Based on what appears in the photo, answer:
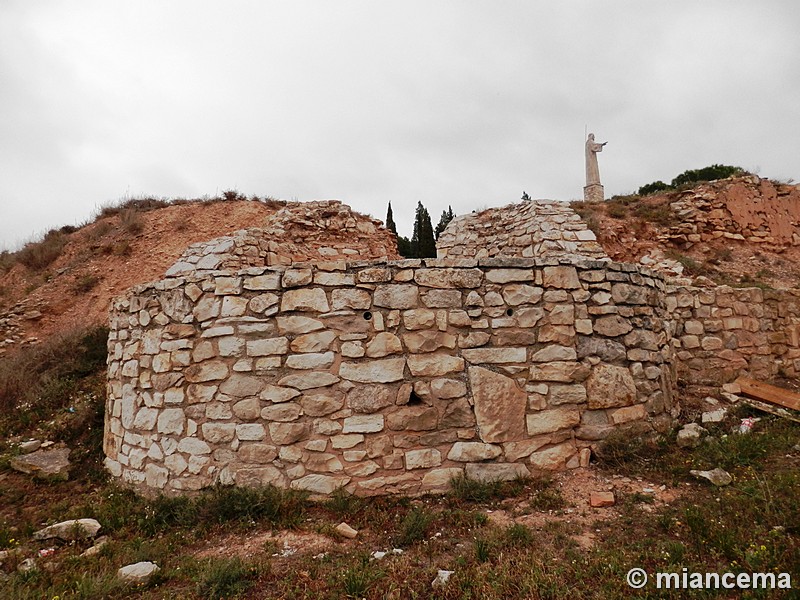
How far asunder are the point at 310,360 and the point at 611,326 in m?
3.26

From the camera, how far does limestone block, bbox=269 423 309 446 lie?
418 cm

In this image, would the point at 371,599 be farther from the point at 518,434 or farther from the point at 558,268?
the point at 558,268

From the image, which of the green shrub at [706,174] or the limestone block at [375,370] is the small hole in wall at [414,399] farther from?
the green shrub at [706,174]

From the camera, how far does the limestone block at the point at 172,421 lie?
176 inches

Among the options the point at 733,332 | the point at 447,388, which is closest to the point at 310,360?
the point at 447,388

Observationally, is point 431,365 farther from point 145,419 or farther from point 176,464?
point 145,419

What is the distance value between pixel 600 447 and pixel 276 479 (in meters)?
3.28

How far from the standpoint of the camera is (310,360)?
4.29 m

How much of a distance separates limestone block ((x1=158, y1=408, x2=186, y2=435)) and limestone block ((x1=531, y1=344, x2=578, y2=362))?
3682mm

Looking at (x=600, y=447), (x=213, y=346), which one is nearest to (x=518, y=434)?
(x=600, y=447)

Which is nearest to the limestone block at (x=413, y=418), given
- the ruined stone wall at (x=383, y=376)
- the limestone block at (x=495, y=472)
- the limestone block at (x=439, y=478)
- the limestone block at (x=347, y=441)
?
the ruined stone wall at (x=383, y=376)

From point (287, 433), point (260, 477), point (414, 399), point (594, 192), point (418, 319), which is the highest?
point (594, 192)

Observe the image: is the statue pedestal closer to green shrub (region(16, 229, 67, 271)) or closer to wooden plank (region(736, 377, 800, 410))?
wooden plank (region(736, 377, 800, 410))

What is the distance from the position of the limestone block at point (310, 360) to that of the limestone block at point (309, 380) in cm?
8
